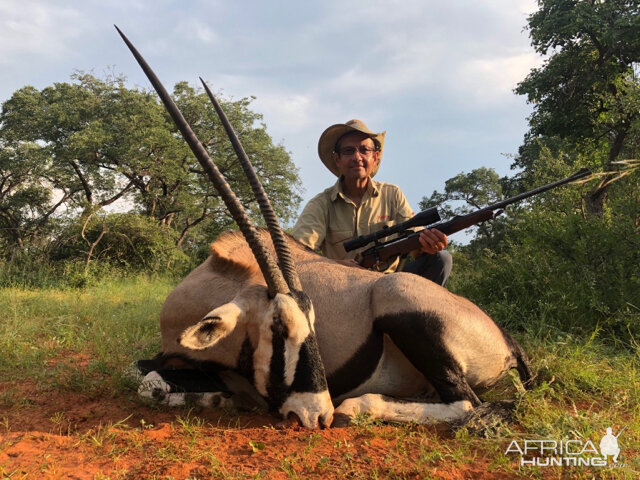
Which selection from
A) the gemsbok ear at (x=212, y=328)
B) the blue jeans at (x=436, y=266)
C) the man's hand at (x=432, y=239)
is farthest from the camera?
the blue jeans at (x=436, y=266)

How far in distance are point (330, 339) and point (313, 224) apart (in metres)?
2.41

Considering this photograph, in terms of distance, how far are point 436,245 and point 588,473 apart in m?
2.65

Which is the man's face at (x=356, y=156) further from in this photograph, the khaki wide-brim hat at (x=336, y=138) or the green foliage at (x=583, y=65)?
the green foliage at (x=583, y=65)

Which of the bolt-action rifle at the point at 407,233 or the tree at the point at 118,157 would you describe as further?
the tree at the point at 118,157

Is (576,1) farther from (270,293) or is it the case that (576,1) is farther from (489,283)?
(270,293)

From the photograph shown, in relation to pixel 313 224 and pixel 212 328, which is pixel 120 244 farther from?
pixel 212 328

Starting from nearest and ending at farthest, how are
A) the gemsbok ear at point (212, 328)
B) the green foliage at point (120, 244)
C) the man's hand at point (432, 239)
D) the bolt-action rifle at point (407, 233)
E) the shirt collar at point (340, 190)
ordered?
the gemsbok ear at point (212, 328)
the man's hand at point (432, 239)
the bolt-action rifle at point (407, 233)
the shirt collar at point (340, 190)
the green foliage at point (120, 244)

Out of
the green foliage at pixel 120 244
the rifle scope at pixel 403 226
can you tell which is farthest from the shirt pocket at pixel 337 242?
the green foliage at pixel 120 244

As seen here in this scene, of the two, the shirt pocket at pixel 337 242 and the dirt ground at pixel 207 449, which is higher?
the shirt pocket at pixel 337 242

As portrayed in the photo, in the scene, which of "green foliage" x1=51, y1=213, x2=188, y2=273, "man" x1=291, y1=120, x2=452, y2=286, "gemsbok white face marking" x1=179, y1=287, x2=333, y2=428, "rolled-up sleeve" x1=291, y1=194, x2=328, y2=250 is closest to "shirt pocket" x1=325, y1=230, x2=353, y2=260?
"man" x1=291, y1=120, x2=452, y2=286

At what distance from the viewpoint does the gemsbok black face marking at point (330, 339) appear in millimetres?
2875

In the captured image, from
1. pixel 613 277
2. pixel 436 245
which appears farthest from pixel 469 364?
pixel 613 277

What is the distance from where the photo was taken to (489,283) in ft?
22.1

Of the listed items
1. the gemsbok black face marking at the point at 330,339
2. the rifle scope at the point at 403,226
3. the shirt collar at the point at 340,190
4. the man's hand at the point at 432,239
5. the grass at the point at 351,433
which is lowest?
the grass at the point at 351,433
